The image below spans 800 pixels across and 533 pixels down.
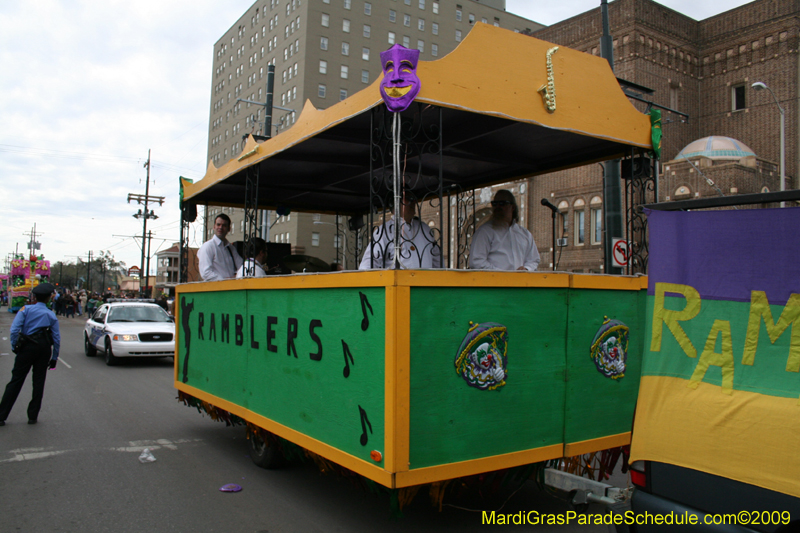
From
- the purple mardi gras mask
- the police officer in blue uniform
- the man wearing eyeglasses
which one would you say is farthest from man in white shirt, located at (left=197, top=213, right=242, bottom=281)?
the purple mardi gras mask

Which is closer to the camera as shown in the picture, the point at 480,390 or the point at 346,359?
the point at 480,390

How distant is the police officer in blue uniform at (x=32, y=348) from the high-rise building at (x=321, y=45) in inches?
1926

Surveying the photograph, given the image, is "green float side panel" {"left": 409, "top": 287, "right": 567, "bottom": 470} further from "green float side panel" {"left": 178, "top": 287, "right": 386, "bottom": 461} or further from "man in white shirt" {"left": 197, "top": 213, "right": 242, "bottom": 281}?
"man in white shirt" {"left": 197, "top": 213, "right": 242, "bottom": 281}

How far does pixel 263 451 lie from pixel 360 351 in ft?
8.18

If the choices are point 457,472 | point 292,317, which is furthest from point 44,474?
point 457,472

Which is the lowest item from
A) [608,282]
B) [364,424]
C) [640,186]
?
[364,424]

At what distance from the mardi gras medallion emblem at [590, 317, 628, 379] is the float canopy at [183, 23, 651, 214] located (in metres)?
1.54

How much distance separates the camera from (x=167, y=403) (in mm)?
9352

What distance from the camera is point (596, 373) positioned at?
439 centimetres

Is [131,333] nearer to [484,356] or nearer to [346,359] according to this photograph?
[346,359]

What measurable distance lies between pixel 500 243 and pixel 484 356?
6.83 ft

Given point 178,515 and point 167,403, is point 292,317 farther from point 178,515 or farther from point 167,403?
point 167,403

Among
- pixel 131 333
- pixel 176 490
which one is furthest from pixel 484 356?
pixel 131 333

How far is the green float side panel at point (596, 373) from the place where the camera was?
14.0 ft
